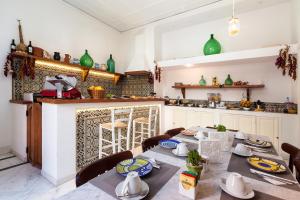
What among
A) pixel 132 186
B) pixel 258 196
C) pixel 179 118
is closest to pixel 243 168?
pixel 258 196

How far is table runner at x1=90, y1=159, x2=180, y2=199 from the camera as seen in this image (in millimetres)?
741

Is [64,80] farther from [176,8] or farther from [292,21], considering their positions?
[292,21]

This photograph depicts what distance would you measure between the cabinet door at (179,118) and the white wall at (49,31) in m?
2.83

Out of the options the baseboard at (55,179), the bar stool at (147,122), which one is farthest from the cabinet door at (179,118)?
the baseboard at (55,179)

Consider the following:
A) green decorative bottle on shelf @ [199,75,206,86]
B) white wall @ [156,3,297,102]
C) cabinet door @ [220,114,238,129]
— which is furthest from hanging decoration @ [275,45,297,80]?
green decorative bottle on shelf @ [199,75,206,86]

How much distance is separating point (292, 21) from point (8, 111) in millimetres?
6015

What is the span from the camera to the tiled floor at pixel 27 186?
1.78 metres

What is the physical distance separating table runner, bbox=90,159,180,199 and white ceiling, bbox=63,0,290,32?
154 inches

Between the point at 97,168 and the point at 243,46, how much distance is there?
422 centimetres

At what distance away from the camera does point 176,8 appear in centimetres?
394

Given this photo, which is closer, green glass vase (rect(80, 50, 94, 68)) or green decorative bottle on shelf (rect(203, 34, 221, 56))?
green decorative bottle on shelf (rect(203, 34, 221, 56))

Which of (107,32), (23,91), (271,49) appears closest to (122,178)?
(23,91)

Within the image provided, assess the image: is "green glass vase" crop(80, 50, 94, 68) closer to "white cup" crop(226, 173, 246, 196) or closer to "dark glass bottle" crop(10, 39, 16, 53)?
"dark glass bottle" crop(10, 39, 16, 53)

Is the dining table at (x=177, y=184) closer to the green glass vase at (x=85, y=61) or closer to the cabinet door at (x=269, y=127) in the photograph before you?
the cabinet door at (x=269, y=127)
